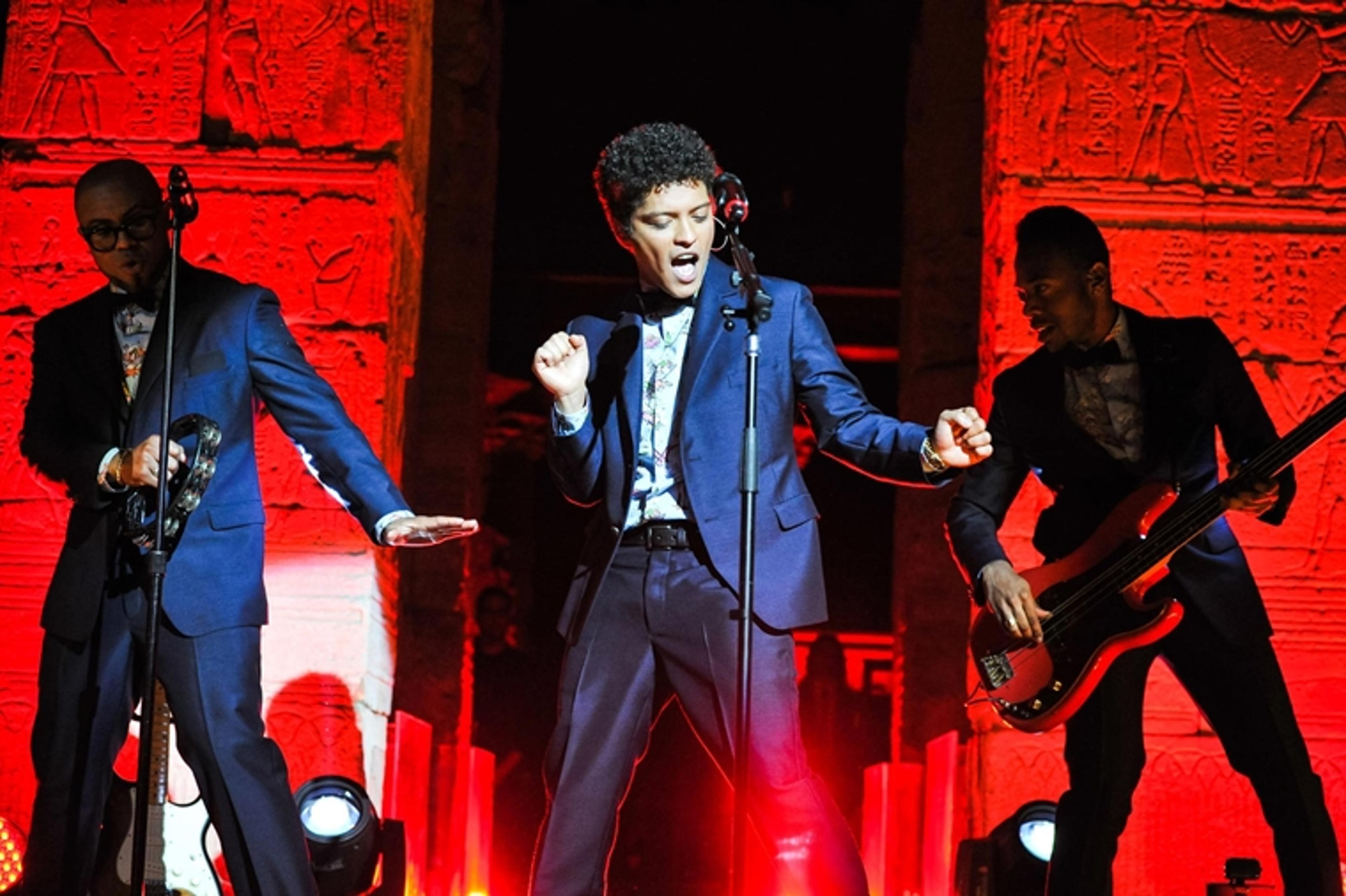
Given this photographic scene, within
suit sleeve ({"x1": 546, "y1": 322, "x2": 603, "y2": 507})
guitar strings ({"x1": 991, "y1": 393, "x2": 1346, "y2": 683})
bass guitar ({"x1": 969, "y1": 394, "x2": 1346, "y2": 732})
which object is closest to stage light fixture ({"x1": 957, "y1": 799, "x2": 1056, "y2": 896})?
bass guitar ({"x1": 969, "y1": 394, "x2": 1346, "y2": 732})

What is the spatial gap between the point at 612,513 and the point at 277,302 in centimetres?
134

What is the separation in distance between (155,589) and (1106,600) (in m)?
2.54

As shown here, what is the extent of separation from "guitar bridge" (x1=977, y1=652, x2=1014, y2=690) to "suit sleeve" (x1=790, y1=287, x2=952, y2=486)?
0.98 meters

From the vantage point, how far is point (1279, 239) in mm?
6258

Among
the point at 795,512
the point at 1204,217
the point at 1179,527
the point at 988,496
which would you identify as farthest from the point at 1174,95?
the point at 795,512

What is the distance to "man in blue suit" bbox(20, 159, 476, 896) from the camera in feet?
13.7

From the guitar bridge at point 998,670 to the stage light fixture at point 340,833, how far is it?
208cm

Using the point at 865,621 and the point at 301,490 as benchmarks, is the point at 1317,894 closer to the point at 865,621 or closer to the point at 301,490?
the point at 301,490

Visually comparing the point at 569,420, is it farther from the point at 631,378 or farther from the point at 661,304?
the point at 661,304

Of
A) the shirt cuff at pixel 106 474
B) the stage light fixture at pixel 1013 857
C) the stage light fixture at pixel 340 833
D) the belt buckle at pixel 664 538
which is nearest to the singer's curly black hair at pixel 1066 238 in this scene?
the belt buckle at pixel 664 538

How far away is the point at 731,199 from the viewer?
12.3 ft

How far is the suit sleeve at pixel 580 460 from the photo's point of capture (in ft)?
13.3

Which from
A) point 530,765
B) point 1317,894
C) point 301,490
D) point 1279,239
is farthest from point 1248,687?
point 530,765

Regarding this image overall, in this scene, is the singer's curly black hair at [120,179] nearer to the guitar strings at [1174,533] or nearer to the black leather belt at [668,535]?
the black leather belt at [668,535]
